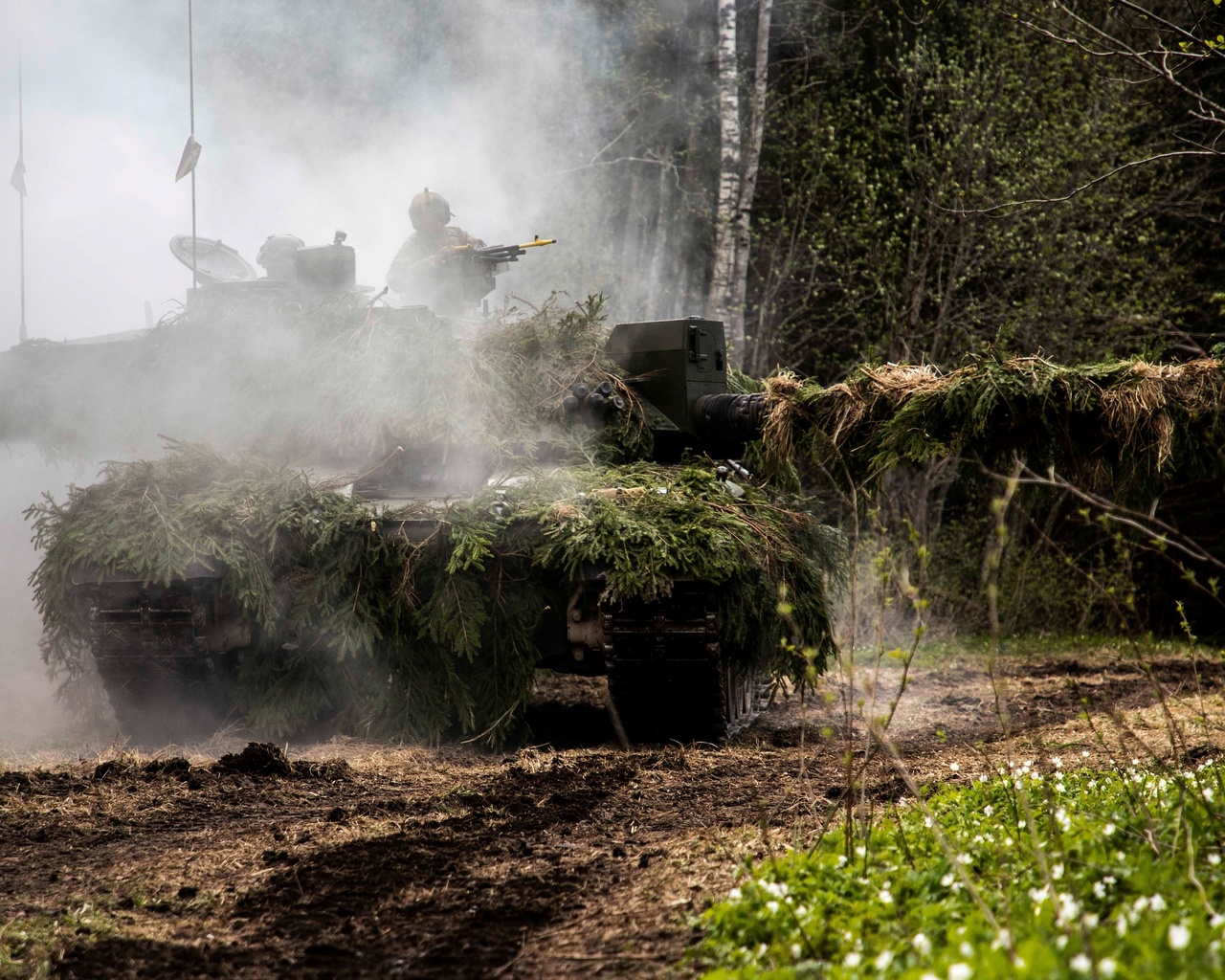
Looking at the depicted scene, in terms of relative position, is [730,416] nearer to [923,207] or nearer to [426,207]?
[426,207]

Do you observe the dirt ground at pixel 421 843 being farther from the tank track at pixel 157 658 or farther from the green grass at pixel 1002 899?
the tank track at pixel 157 658

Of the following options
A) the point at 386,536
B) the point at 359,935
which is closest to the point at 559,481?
the point at 386,536

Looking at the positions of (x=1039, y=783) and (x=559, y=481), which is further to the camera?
(x=559, y=481)

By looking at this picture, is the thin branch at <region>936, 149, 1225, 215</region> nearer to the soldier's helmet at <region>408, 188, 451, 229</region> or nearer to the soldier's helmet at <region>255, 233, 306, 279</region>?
the soldier's helmet at <region>408, 188, 451, 229</region>

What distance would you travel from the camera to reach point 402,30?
1368 cm

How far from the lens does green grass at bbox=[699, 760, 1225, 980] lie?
7.26ft

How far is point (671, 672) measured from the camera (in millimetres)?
5781

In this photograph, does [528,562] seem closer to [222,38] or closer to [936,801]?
[936,801]

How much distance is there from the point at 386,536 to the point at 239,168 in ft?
30.3

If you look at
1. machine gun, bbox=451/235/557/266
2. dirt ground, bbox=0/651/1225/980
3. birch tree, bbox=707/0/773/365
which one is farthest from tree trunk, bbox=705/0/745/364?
dirt ground, bbox=0/651/1225/980

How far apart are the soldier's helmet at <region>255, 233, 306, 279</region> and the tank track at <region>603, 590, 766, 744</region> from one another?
16.4 feet

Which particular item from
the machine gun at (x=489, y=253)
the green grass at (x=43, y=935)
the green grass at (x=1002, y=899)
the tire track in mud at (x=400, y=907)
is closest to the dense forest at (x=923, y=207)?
the machine gun at (x=489, y=253)

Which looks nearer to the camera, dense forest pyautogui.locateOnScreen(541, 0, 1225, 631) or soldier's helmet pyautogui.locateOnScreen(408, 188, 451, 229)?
soldier's helmet pyautogui.locateOnScreen(408, 188, 451, 229)

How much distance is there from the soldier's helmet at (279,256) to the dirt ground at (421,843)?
14.2ft
